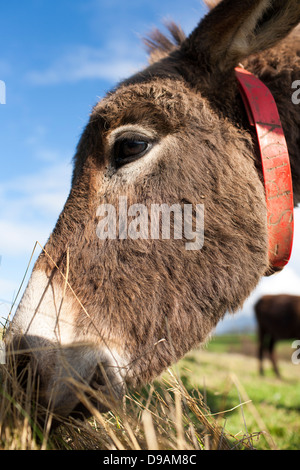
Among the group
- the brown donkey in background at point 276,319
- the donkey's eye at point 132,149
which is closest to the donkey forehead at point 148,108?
the donkey's eye at point 132,149

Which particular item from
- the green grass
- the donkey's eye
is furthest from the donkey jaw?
the donkey's eye

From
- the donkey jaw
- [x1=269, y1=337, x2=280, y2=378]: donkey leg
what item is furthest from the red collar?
[x1=269, y1=337, x2=280, y2=378]: donkey leg

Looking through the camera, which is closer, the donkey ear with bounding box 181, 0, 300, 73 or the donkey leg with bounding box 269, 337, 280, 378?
the donkey ear with bounding box 181, 0, 300, 73

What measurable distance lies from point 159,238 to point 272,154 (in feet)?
2.90

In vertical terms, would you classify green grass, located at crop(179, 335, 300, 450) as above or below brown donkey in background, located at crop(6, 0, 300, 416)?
below

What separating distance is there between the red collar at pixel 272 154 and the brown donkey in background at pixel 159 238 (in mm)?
80

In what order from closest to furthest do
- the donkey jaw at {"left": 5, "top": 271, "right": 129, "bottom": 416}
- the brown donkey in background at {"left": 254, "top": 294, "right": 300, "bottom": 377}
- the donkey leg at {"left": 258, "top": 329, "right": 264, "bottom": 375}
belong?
the donkey jaw at {"left": 5, "top": 271, "right": 129, "bottom": 416}, the donkey leg at {"left": 258, "top": 329, "right": 264, "bottom": 375}, the brown donkey in background at {"left": 254, "top": 294, "right": 300, "bottom": 377}

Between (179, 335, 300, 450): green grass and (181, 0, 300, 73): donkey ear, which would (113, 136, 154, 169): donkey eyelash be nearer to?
(181, 0, 300, 73): donkey ear

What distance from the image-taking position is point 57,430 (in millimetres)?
1737

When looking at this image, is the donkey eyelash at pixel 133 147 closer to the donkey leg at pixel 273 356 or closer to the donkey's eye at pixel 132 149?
the donkey's eye at pixel 132 149

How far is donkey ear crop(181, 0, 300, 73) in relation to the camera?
2.01 metres

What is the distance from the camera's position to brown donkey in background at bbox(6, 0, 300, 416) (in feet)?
5.60

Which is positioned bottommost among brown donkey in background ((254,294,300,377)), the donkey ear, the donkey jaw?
brown donkey in background ((254,294,300,377))

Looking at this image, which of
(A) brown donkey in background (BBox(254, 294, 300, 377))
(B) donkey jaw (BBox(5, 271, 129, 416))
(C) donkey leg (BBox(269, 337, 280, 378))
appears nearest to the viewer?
(B) donkey jaw (BBox(5, 271, 129, 416))
